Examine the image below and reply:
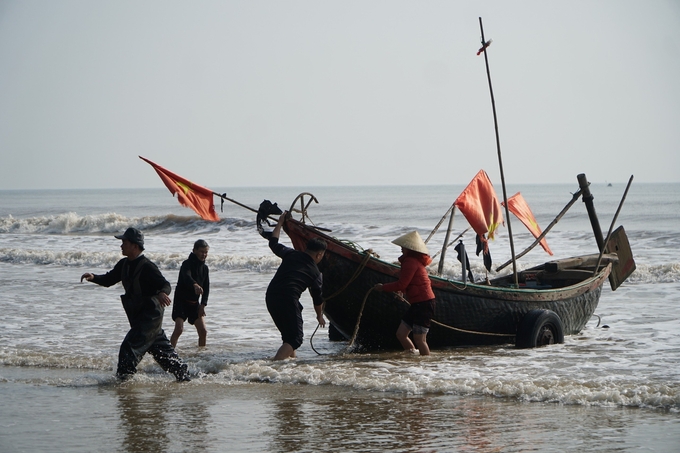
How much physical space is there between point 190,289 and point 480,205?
381 centimetres

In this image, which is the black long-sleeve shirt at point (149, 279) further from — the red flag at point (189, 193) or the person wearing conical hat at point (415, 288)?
the person wearing conical hat at point (415, 288)

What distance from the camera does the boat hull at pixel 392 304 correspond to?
Answer: 29.1 feet

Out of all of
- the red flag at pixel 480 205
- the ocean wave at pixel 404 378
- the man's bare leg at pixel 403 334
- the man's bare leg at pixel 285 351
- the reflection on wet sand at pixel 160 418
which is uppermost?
the red flag at pixel 480 205

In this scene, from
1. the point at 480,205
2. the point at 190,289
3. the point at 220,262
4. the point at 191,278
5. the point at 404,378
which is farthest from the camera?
the point at 220,262

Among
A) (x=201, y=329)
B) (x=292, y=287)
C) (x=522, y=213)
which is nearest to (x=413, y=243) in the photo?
(x=292, y=287)

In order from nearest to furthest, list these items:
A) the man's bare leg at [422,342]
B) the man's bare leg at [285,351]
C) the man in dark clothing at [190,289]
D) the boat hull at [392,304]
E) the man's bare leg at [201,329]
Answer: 1. the man's bare leg at [285,351]
2. the man's bare leg at [422,342]
3. the boat hull at [392,304]
4. the man in dark clothing at [190,289]
5. the man's bare leg at [201,329]

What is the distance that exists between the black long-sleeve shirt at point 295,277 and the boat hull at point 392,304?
0.38 meters

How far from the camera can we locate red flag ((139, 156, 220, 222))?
29.1 feet

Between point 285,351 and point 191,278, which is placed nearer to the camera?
point 285,351

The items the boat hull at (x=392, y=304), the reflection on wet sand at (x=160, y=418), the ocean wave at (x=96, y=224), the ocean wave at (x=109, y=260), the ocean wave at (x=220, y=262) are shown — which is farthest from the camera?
the ocean wave at (x=96, y=224)

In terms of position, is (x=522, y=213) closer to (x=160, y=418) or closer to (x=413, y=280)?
(x=413, y=280)

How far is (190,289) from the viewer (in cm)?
930

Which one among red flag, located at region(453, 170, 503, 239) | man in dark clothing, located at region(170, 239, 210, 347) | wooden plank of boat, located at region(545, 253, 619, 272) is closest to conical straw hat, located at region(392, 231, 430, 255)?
red flag, located at region(453, 170, 503, 239)

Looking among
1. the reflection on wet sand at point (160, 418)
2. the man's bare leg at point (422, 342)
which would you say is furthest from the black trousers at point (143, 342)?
the man's bare leg at point (422, 342)
